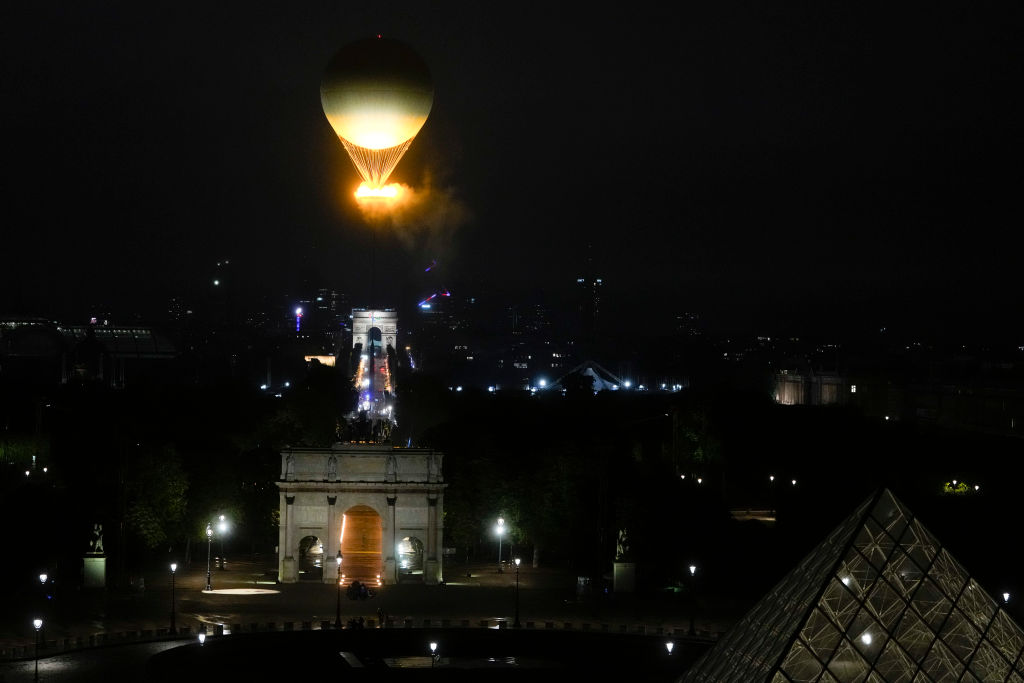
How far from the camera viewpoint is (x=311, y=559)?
251 feet

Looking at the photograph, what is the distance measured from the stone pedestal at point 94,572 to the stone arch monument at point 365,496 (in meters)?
7.44

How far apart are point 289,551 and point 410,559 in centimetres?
650

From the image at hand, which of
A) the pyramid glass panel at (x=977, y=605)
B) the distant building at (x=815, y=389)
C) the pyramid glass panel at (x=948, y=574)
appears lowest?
the pyramid glass panel at (x=977, y=605)

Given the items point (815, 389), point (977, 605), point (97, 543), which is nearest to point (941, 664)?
point (977, 605)

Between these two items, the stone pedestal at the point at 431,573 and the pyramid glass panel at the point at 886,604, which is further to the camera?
the stone pedestal at the point at 431,573

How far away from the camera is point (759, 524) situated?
8069 cm

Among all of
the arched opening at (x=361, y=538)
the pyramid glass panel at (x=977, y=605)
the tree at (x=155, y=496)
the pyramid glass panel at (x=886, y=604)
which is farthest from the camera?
the arched opening at (x=361, y=538)

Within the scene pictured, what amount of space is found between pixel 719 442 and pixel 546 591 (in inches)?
1695

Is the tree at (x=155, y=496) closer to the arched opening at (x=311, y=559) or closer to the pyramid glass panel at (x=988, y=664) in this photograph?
the arched opening at (x=311, y=559)

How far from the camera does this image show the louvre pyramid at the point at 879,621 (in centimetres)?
3588

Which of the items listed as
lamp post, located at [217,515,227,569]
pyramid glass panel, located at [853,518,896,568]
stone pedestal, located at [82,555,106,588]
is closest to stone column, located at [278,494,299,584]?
lamp post, located at [217,515,227,569]

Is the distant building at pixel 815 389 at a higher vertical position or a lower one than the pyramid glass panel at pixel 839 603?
higher

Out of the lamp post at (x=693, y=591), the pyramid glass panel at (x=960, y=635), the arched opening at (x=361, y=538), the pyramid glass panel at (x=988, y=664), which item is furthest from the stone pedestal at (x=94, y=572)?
the pyramid glass panel at (x=988, y=664)

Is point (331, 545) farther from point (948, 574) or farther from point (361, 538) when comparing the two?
point (948, 574)
